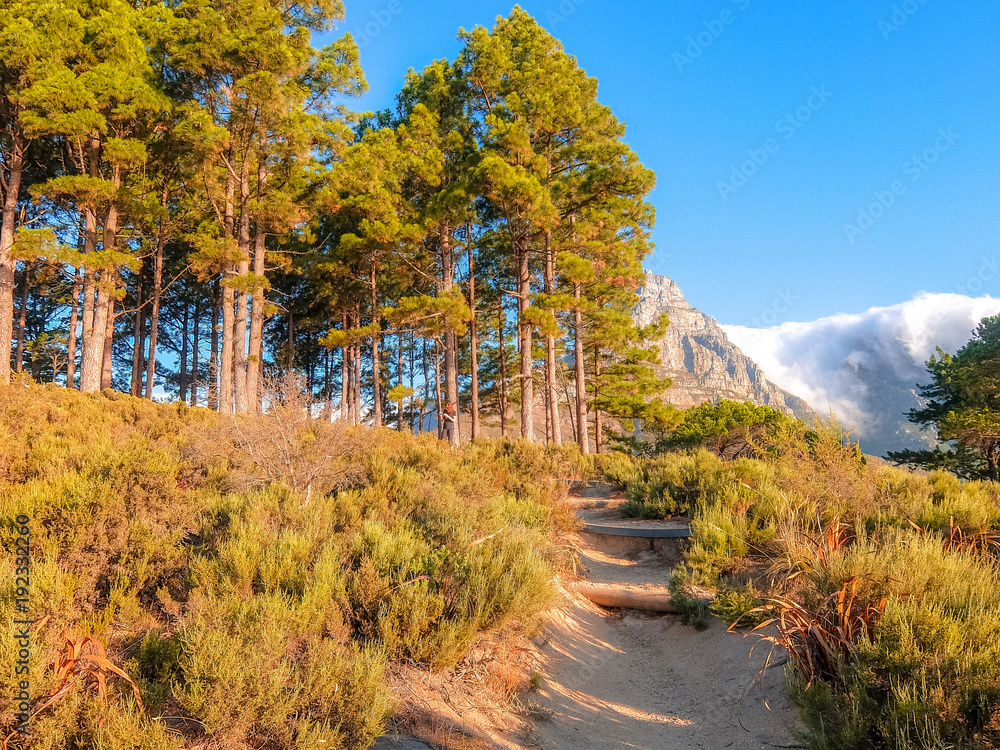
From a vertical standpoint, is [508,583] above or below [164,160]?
below

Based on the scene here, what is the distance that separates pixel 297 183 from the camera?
16516mm

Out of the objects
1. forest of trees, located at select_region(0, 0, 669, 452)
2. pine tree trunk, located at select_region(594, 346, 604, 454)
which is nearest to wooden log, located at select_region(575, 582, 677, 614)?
forest of trees, located at select_region(0, 0, 669, 452)

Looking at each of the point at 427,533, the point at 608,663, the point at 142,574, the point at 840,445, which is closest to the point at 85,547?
the point at 142,574

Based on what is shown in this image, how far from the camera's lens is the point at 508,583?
399cm

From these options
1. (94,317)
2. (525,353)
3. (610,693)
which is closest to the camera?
(610,693)

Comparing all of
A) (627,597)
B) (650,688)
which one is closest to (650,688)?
(650,688)

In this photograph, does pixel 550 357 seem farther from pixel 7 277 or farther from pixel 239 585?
pixel 239 585

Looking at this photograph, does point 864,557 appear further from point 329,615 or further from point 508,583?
point 329,615

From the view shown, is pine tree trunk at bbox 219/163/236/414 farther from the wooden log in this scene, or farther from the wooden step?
the wooden log

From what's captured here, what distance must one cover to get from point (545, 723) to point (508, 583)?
97cm

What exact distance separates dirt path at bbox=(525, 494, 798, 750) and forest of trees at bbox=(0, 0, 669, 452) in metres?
7.94

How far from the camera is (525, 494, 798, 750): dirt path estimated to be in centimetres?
360

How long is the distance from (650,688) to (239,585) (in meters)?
3.62

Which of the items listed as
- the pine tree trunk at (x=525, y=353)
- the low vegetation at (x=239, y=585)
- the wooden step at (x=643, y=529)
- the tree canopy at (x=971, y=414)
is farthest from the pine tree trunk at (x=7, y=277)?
the tree canopy at (x=971, y=414)
